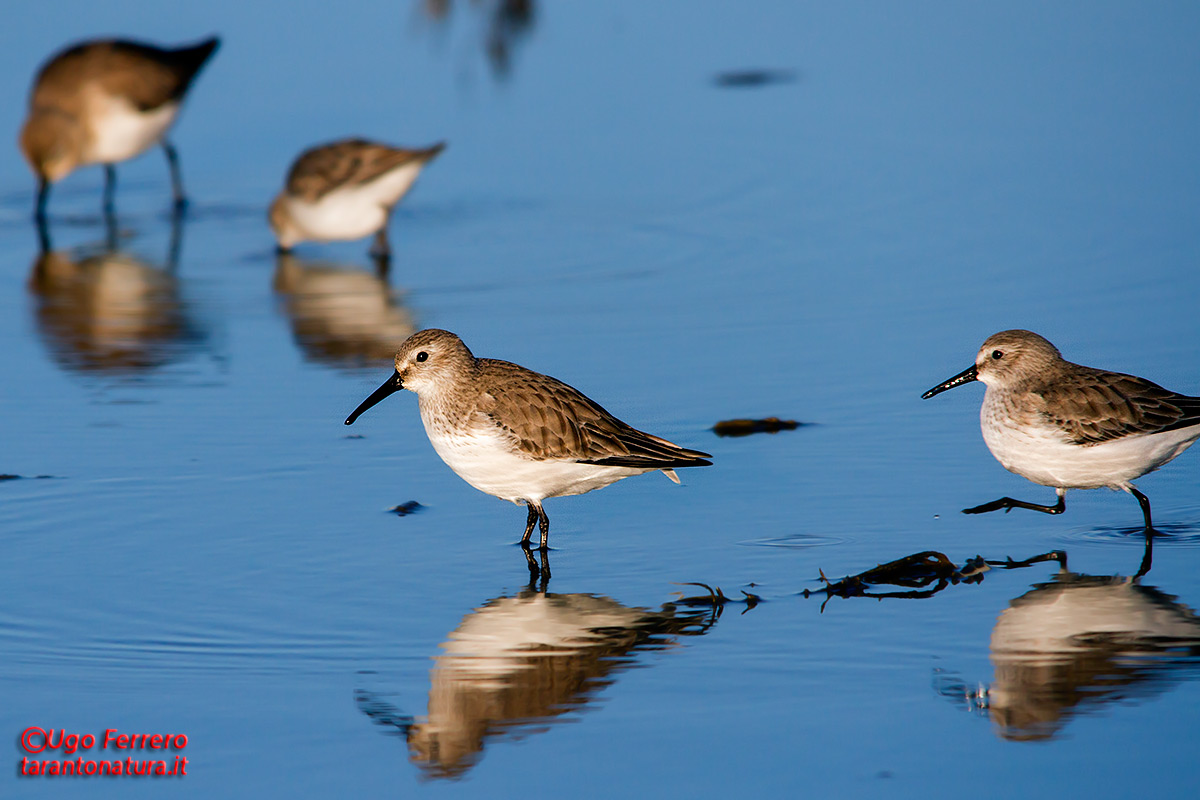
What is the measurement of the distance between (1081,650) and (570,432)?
239cm

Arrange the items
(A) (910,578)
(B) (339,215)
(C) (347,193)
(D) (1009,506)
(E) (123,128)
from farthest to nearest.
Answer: (E) (123,128) → (B) (339,215) → (C) (347,193) → (D) (1009,506) → (A) (910,578)

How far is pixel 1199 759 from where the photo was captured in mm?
4867

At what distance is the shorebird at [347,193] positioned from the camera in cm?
1245

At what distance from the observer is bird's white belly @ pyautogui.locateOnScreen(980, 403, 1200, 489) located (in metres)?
6.87

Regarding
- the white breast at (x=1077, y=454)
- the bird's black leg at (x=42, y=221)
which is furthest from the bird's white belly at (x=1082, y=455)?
the bird's black leg at (x=42, y=221)

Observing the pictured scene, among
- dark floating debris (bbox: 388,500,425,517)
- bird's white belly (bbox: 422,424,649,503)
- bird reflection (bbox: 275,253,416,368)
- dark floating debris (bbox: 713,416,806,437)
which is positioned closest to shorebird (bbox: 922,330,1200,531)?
→ dark floating debris (bbox: 713,416,806,437)

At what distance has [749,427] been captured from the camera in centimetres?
829

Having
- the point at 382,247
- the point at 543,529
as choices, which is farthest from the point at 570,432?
the point at 382,247

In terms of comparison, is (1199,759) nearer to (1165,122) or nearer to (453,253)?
(453,253)

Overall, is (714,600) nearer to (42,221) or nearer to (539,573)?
(539,573)

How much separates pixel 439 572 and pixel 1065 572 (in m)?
2.66

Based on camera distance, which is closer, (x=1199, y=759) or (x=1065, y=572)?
(x=1199, y=759)

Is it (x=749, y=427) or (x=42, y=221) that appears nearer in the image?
(x=749, y=427)

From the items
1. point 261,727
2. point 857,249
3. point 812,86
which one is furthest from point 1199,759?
point 812,86
